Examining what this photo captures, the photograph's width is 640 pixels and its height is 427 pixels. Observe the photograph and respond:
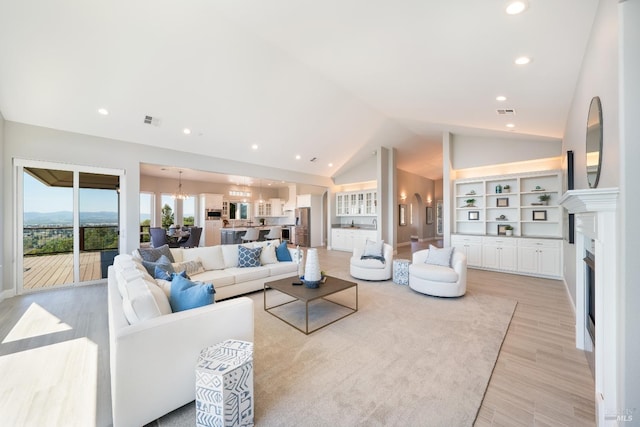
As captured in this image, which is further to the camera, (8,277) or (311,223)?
(311,223)

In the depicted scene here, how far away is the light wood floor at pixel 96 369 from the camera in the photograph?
1.79 meters

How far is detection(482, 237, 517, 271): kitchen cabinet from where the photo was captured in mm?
5852

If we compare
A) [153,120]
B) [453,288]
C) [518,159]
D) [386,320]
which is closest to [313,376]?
[386,320]

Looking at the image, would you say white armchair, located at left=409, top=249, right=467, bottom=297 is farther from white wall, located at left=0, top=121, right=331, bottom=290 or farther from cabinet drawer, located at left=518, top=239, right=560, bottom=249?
white wall, located at left=0, top=121, right=331, bottom=290

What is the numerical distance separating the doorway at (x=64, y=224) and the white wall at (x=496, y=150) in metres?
8.15

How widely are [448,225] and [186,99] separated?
22.1 ft

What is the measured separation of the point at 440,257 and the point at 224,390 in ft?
13.5

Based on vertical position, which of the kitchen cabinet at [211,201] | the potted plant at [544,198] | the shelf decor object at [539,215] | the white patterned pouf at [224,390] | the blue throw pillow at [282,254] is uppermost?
the kitchen cabinet at [211,201]

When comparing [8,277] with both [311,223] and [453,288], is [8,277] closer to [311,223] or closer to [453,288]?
[453,288]

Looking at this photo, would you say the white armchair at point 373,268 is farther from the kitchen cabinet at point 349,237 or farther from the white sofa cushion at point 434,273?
the kitchen cabinet at point 349,237

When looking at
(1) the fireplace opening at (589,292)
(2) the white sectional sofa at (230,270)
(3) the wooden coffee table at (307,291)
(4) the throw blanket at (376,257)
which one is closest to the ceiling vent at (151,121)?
(2) the white sectional sofa at (230,270)

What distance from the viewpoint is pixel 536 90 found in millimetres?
3361

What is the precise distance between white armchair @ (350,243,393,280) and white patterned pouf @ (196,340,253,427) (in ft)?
12.5

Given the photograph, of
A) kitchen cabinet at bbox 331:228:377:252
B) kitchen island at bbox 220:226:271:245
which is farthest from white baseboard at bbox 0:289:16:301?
kitchen cabinet at bbox 331:228:377:252
